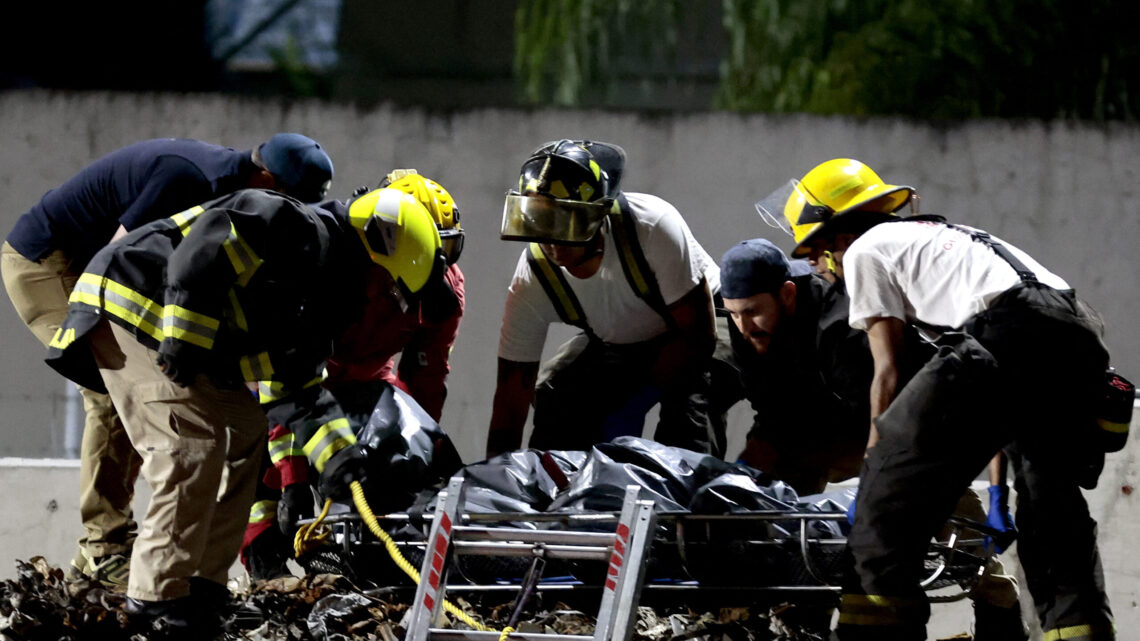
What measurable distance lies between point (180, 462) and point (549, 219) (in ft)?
4.12

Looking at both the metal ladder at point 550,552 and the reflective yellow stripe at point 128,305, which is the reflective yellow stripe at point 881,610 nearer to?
the metal ladder at point 550,552

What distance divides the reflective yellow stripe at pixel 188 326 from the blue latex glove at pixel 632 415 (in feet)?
4.87

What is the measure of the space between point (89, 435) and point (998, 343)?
9.92ft

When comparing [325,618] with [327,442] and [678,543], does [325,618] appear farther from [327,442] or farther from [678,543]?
[678,543]

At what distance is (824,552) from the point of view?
3299 millimetres

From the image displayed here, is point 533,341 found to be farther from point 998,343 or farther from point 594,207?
point 998,343

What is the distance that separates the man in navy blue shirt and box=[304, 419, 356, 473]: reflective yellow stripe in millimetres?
931

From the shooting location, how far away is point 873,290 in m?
3.25

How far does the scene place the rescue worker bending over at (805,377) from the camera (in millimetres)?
3846

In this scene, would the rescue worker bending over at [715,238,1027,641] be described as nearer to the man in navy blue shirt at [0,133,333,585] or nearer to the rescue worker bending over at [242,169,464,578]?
the rescue worker bending over at [242,169,464,578]

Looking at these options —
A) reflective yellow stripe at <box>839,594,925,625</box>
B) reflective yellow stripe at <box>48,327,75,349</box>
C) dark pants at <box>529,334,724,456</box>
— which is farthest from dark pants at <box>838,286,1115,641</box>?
reflective yellow stripe at <box>48,327,75,349</box>

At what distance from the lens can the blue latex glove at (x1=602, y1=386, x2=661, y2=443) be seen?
4328 mm

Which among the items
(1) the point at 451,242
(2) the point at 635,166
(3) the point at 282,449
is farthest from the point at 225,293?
(2) the point at 635,166

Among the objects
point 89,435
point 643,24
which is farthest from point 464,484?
point 643,24
